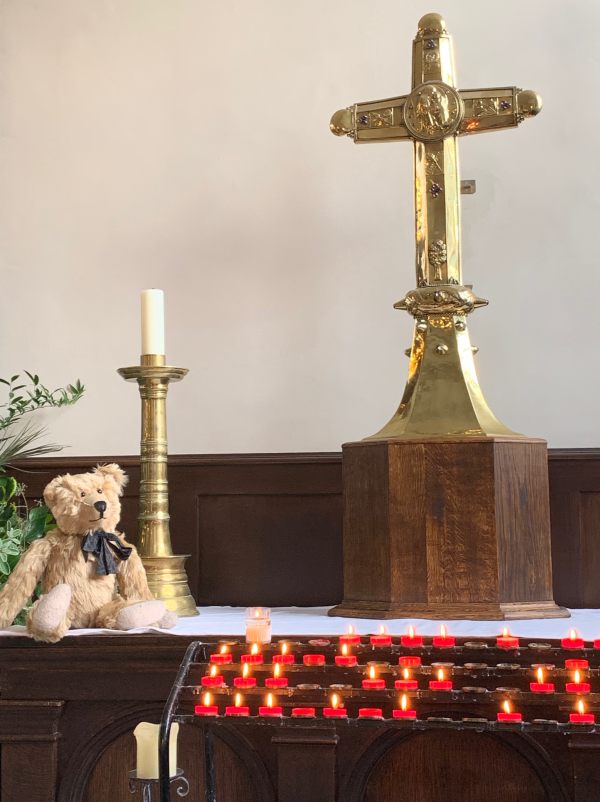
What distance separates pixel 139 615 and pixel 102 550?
15 cm

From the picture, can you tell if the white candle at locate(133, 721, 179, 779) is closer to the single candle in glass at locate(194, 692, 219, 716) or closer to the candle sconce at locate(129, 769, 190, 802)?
the candle sconce at locate(129, 769, 190, 802)

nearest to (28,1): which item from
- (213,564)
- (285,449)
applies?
(285,449)

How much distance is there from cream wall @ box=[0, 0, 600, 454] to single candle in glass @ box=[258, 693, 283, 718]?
3.32 feet

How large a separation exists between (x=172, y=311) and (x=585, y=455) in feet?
3.04

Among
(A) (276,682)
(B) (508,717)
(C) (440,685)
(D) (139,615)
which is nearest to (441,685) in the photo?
(C) (440,685)

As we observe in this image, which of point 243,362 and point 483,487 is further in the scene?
point 243,362

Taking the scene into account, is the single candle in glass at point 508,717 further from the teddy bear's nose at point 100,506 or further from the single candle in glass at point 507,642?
the teddy bear's nose at point 100,506

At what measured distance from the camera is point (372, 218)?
240 centimetres

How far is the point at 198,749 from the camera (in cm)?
178

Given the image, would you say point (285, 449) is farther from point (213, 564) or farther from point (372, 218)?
point (372, 218)

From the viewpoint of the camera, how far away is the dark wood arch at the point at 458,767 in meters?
1.66

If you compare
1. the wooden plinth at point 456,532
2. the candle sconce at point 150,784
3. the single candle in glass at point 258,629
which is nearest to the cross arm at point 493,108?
the wooden plinth at point 456,532

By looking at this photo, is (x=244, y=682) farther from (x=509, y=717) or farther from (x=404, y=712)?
(x=509, y=717)

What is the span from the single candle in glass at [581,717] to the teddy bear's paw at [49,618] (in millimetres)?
781
